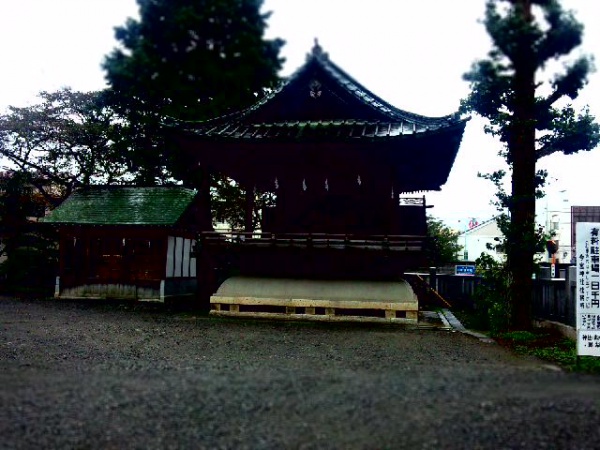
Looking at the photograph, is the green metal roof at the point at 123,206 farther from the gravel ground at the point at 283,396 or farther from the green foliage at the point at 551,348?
the green foliage at the point at 551,348

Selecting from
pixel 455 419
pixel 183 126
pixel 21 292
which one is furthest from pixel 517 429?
pixel 21 292

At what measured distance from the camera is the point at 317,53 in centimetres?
1605

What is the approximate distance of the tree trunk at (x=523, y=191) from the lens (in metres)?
11.8

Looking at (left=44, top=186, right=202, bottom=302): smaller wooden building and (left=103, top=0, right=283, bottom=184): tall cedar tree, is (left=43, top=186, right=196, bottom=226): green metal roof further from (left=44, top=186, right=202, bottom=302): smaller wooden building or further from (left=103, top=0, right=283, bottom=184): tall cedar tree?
(left=103, top=0, right=283, bottom=184): tall cedar tree

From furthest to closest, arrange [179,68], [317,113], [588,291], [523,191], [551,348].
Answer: [179,68], [317,113], [523,191], [551,348], [588,291]

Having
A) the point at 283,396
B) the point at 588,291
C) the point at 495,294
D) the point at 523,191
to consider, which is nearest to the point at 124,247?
the point at 495,294

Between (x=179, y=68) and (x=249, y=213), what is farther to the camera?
(x=179, y=68)

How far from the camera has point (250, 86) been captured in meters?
28.3

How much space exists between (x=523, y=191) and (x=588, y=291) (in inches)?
174

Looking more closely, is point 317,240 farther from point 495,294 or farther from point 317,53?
point 317,53

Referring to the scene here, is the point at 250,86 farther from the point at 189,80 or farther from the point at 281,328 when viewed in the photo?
the point at 281,328

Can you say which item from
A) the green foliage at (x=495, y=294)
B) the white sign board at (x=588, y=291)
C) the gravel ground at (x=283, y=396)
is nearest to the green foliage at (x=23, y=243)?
the gravel ground at (x=283, y=396)

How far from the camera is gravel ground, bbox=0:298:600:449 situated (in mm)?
4395

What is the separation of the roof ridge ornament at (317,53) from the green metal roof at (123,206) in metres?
9.37
